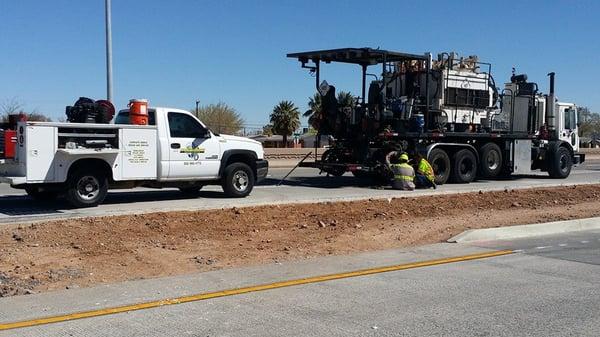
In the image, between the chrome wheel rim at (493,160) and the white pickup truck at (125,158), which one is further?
the chrome wheel rim at (493,160)

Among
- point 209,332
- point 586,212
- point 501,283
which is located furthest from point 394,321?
point 586,212

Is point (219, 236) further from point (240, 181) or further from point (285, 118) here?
point (285, 118)

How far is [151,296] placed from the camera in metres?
6.75

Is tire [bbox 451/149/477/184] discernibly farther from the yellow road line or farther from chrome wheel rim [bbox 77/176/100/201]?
chrome wheel rim [bbox 77/176/100/201]

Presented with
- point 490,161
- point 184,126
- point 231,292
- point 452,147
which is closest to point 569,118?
point 490,161

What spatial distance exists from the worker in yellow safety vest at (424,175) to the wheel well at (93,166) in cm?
943

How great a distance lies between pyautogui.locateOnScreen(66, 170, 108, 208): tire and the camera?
12414 millimetres

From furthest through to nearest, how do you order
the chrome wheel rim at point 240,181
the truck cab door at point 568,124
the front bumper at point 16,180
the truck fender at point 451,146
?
the truck cab door at point 568,124, the truck fender at point 451,146, the chrome wheel rim at point 240,181, the front bumper at point 16,180

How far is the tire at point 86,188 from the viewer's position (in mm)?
12414

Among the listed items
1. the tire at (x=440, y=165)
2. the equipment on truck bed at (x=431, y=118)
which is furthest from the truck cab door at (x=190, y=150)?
the tire at (x=440, y=165)

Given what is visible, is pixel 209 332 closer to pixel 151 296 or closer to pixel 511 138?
pixel 151 296

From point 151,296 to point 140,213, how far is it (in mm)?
5140

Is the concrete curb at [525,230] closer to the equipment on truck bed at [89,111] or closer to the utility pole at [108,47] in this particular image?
the equipment on truck bed at [89,111]

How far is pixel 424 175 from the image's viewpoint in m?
18.6
